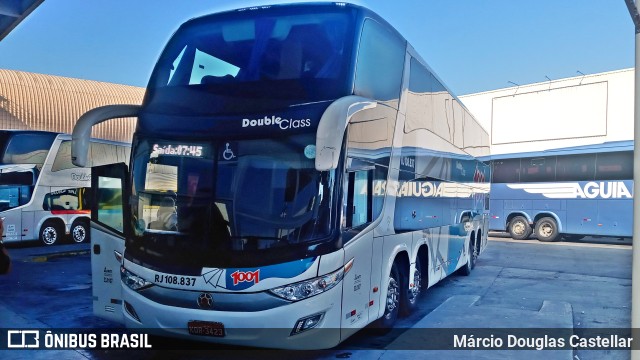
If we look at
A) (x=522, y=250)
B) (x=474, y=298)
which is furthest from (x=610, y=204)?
(x=474, y=298)

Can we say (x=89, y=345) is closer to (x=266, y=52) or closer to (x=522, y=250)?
(x=266, y=52)

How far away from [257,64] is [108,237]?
2.67 metres

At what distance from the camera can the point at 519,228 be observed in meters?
21.3

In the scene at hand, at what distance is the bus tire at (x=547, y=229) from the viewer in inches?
800

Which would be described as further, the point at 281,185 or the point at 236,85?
the point at 236,85

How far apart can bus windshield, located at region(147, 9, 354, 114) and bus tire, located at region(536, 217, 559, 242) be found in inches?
689

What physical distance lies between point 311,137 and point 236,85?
3.50 feet

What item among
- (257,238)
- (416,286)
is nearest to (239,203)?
(257,238)

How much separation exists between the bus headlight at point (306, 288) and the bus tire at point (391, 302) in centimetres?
168

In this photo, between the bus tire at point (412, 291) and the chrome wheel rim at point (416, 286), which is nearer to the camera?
the bus tire at point (412, 291)

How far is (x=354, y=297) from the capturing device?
17.7 feet

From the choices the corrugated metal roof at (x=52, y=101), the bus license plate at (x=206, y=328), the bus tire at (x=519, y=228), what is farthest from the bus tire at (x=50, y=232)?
the bus tire at (x=519, y=228)

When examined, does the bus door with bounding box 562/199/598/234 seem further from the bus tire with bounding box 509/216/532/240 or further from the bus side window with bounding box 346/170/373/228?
the bus side window with bounding box 346/170/373/228

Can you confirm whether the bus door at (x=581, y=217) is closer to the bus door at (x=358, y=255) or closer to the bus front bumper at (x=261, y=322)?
the bus door at (x=358, y=255)
